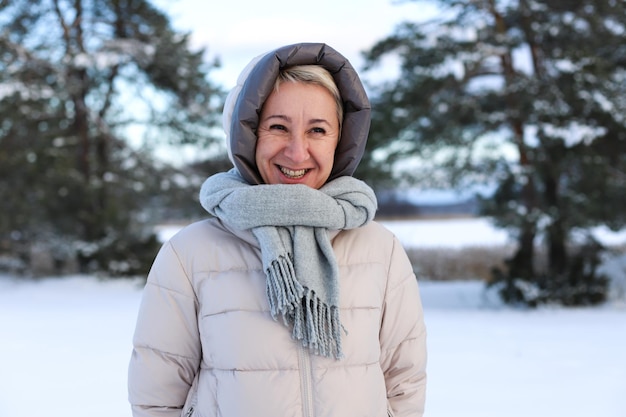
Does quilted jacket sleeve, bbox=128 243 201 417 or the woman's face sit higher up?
the woman's face

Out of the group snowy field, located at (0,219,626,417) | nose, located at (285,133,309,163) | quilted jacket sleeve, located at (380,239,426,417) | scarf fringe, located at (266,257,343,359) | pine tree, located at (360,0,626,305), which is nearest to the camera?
scarf fringe, located at (266,257,343,359)

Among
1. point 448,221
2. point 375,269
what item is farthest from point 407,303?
point 448,221

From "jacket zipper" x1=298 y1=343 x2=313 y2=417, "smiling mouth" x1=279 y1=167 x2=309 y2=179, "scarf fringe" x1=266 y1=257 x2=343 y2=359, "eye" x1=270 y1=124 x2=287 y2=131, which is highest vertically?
"eye" x1=270 y1=124 x2=287 y2=131

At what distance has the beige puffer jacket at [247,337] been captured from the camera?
145 centimetres

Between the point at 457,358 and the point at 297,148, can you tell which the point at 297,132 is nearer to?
the point at 297,148

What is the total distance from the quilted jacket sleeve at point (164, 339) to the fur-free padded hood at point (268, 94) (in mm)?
332

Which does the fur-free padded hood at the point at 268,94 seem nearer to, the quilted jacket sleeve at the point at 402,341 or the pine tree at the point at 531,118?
the quilted jacket sleeve at the point at 402,341

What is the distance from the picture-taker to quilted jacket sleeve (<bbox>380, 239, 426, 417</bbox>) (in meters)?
1.65

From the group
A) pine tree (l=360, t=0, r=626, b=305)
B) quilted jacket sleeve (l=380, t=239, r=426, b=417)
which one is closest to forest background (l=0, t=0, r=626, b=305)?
pine tree (l=360, t=0, r=626, b=305)

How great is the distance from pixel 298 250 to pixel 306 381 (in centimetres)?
33

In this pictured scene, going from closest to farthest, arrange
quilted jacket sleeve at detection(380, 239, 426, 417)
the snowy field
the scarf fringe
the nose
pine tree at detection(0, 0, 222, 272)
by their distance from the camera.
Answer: the scarf fringe < the nose < quilted jacket sleeve at detection(380, 239, 426, 417) < the snowy field < pine tree at detection(0, 0, 222, 272)

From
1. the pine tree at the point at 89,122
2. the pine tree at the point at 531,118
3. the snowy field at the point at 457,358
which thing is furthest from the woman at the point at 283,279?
the pine tree at the point at 89,122

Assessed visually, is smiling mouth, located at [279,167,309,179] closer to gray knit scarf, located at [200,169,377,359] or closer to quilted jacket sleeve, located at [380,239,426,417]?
gray knit scarf, located at [200,169,377,359]

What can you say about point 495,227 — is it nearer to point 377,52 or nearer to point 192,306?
point 377,52
